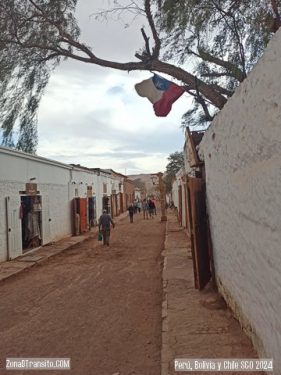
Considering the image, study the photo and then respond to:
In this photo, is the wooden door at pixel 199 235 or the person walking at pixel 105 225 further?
the person walking at pixel 105 225

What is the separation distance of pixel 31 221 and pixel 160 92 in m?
8.82

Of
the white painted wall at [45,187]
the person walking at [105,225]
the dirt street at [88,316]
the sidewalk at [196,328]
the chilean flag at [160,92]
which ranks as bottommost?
the dirt street at [88,316]

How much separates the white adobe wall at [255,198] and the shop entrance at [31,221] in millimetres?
11884

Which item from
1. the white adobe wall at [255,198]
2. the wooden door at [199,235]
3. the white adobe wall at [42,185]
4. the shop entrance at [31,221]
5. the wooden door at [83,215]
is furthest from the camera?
the wooden door at [83,215]

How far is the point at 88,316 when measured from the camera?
6.82m

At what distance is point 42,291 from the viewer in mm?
9008

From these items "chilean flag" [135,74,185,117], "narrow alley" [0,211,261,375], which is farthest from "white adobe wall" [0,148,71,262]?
"chilean flag" [135,74,185,117]

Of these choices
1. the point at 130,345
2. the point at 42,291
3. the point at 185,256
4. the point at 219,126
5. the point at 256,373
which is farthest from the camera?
the point at 185,256

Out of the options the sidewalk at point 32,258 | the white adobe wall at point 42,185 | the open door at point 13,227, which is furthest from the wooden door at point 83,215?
the open door at point 13,227

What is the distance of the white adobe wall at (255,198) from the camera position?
3271 mm

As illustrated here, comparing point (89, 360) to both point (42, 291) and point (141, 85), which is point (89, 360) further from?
point (141, 85)

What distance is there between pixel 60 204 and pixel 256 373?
17.4 m

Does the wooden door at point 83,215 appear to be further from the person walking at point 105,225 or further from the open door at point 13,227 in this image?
the open door at point 13,227

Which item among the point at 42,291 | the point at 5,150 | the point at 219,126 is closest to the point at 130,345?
the point at 219,126
